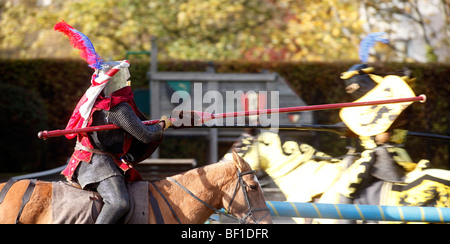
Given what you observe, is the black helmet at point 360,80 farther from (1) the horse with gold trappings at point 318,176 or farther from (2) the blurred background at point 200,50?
(2) the blurred background at point 200,50

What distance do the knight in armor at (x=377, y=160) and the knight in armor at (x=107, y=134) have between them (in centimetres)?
192

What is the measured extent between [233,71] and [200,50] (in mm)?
1905

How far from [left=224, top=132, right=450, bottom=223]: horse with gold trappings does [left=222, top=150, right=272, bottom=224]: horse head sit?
1.19 meters

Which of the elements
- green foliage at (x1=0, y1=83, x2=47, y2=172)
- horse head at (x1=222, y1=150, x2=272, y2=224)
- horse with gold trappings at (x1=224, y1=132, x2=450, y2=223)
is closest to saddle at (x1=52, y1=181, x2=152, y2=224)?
horse head at (x1=222, y1=150, x2=272, y2=224)

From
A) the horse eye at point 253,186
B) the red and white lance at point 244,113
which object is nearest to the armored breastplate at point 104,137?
the red and white lance at point 244,113

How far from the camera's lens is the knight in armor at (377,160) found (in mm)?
5184

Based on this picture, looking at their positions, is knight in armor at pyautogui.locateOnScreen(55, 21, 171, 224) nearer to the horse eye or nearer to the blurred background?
the horse eye

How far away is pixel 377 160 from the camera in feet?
17.2

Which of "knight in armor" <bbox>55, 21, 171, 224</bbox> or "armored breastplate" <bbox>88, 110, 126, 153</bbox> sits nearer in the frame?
"knight in armor" <bbox>55, 21, 171, 224</bbox>

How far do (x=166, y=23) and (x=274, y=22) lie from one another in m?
2.84

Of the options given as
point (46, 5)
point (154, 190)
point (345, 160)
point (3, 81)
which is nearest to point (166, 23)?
point (46, 5)

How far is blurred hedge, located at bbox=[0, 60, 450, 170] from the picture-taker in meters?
11.9

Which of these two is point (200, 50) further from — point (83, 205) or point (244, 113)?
point (83, 205)
